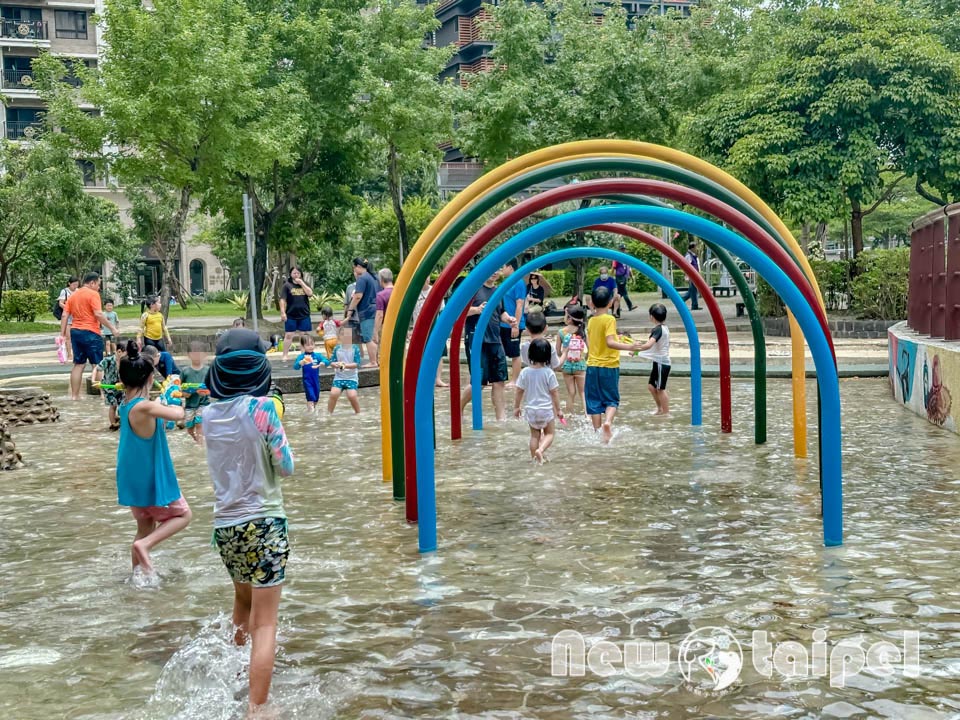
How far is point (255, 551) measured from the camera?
4438 millimetres

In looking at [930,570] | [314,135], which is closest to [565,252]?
[930,570]

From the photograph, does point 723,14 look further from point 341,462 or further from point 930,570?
point 930,570

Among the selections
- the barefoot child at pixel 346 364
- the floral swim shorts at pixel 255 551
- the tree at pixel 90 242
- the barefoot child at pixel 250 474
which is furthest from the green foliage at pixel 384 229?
the floral swim shorts at pixel 255 551

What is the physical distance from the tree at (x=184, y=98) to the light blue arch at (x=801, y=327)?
20.1 metres

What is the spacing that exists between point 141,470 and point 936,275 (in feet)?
34.1

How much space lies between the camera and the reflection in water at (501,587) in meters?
4.56

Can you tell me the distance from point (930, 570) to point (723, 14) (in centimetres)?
3111

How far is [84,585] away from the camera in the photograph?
636 cm

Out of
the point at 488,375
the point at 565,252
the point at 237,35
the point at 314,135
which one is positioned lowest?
the point at 488,375

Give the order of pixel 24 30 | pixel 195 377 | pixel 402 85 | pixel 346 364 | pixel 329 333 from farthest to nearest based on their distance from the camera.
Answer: pixel 24 30 < pixel 402 85 < pixel 329 333 < pixel 346 364 < pixel 195 377

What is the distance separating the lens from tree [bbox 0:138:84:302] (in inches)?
1390

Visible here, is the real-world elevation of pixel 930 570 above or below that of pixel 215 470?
below

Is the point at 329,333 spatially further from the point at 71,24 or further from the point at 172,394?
the point at 71,24

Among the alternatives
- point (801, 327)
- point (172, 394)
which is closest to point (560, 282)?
point (172, 394)
